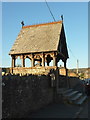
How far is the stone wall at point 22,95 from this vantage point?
7.20 meters

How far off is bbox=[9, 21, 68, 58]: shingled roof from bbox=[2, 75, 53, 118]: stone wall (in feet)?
29.3

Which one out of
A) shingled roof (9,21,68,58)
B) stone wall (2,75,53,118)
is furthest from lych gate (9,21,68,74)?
stone wall (2,75,53,118)

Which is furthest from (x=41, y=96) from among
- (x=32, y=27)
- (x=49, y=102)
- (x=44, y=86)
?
(x=32, y=27)

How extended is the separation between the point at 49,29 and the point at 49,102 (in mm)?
12090

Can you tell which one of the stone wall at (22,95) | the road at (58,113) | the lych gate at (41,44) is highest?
the lych gate at (41,44)

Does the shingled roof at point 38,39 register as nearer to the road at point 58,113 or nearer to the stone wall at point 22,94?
the stone wall at point 22,94

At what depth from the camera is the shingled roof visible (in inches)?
A: 827

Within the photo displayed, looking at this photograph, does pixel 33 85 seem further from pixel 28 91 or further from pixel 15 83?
pixel 15 83

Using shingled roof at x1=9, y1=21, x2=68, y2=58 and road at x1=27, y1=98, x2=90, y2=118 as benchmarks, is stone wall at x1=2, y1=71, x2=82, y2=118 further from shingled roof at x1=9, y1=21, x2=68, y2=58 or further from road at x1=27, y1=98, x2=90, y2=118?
shingled roof at x1=9, y1=21, x2=68, y2=58

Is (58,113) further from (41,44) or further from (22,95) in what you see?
(41,44)

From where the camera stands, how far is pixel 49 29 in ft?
76.5

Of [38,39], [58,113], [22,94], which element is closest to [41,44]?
[38,39]

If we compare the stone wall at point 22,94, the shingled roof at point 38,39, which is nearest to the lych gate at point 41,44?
the shingled roof at point 38,39

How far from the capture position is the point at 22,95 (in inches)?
340
